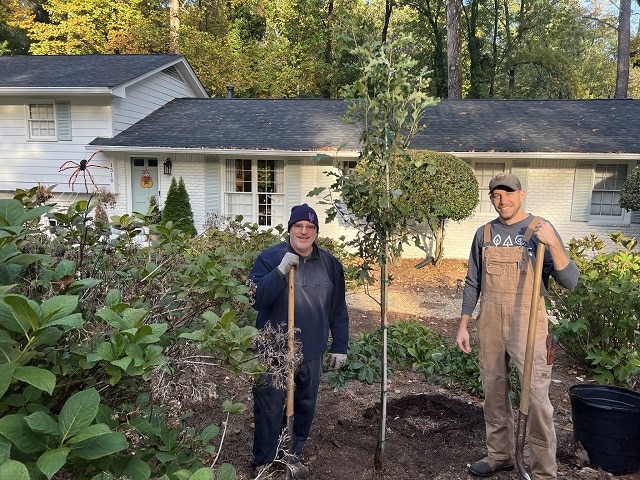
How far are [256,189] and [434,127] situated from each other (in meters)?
5.09

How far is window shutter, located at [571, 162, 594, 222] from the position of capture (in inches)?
452

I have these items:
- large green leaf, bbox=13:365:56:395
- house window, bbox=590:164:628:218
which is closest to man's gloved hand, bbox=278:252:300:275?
large green leaf, bbox=13:365:56:395

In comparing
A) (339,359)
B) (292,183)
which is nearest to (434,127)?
(292,183)

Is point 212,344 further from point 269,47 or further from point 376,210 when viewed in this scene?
point 269,47

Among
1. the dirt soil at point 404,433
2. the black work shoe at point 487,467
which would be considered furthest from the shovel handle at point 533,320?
the dirt soil at point 404,433

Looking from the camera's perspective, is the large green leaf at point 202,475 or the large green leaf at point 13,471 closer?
the large green leaf at point 13,471

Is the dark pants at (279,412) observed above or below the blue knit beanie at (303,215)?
below

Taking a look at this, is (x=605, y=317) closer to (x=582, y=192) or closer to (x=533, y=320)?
(x=533, y=320)

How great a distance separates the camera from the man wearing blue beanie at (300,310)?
2986 mm

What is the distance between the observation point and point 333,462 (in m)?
3.42

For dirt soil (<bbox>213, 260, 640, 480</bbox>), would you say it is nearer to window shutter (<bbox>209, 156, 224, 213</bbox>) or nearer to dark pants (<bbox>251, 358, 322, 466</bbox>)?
dark pants (<bbox>251, 358, 322, 466</bbox>)

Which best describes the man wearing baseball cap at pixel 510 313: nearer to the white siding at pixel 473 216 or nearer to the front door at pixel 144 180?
the white siding at pixel 473 216

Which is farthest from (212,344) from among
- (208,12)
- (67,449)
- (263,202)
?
(208,12)

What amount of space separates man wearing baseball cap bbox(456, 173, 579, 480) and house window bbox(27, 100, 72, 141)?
13.4m
